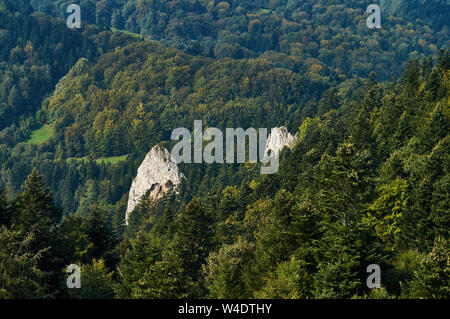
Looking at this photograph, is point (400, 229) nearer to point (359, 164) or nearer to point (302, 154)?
point (359, 164)

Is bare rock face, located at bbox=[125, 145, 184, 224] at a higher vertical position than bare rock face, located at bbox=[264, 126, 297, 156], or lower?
lower

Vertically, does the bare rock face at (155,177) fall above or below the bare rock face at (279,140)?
below

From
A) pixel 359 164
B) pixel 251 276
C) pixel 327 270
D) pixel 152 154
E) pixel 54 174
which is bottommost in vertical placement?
pixel 54 174

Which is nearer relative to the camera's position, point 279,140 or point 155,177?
point 279,140

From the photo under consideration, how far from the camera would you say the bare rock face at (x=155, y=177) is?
150 metres

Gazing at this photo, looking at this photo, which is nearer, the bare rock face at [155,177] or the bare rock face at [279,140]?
the bare rock face at [279,140]

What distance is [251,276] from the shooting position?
1654 inches

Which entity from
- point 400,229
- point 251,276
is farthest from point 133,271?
point 400,229

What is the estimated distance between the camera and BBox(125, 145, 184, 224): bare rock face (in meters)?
Answer: 150

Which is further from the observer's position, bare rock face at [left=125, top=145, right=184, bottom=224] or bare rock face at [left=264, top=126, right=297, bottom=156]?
bare rock face at [left=125, top=145, right=184, bottom=224]

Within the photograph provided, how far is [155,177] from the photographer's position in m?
152

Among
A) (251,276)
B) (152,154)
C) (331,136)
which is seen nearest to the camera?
(251,276)

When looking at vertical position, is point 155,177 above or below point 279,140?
below
